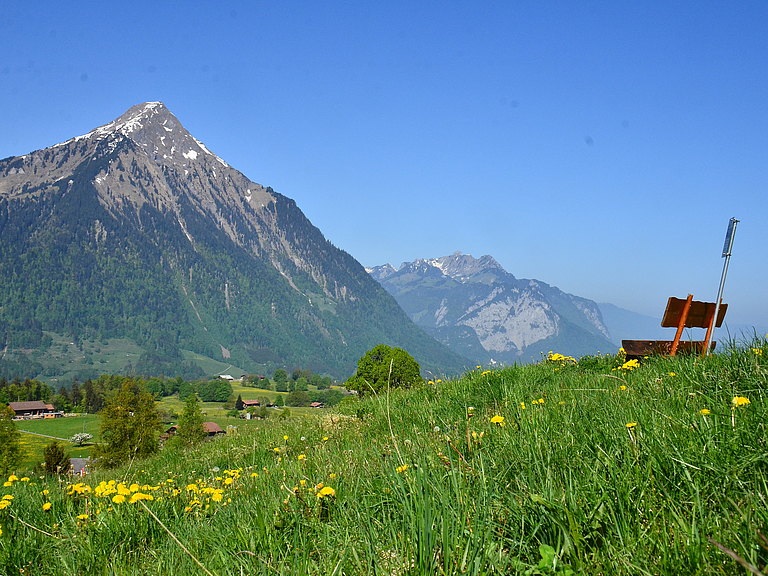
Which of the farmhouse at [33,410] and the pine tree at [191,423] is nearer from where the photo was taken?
the pine tree at [191,423]

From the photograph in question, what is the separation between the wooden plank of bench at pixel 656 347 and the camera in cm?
971

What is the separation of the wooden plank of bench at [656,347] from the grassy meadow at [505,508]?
12.2ft

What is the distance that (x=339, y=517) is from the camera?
373 cm

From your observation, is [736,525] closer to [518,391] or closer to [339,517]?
[339,517]

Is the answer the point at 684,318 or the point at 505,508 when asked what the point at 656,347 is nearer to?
the point at 684,318

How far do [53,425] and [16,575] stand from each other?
157504 millimetres

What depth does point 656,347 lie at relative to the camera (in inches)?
441

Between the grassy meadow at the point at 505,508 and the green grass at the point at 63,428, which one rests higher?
the grassy meadow at the point at 505,508

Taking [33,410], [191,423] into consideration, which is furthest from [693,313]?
[33,410]

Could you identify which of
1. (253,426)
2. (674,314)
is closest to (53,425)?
(253,426)

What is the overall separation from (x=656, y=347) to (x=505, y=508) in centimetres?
945

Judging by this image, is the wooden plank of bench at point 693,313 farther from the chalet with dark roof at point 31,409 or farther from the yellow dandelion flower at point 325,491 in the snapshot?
A: the chalet with dark roof at point 31,409

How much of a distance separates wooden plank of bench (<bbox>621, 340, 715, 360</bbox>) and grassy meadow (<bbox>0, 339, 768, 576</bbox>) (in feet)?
12.2

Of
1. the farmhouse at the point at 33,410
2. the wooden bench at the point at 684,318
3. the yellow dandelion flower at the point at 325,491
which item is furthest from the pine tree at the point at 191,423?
the farmhouse at the point at 33,410
